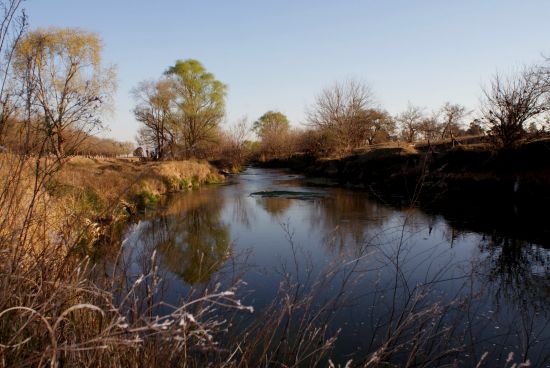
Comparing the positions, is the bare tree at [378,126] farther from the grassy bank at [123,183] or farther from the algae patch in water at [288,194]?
the algae patch in water at [288,194]

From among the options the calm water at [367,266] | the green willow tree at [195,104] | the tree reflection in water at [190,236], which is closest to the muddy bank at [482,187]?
the calm water at [367,266]

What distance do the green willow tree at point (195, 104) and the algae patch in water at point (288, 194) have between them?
1737cm

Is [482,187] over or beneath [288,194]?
over

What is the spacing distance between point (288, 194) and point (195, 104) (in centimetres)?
2008

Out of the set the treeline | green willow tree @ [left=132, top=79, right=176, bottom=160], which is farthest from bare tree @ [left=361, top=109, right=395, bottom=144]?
green willow tree @ [left=132, top=79, right=176, bottom=160]

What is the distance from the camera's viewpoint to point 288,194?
18.0 m

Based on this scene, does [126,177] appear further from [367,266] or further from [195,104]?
[195,104]

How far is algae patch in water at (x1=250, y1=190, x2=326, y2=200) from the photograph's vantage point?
55.7 feet

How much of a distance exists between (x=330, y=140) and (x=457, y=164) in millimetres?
18511

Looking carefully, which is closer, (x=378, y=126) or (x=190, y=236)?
(x=190, y=236)

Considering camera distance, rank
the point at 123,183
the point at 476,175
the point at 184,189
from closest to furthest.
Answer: the point at 123,183 < the point at 476,175 < the point at 184,189

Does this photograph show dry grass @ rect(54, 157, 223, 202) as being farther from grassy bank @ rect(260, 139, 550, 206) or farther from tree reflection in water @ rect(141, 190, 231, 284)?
grassy bank @ rect(260, 139, 550, 206)

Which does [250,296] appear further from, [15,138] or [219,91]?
[219,91]

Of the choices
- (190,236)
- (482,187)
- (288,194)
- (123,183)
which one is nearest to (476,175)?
(482,187)
